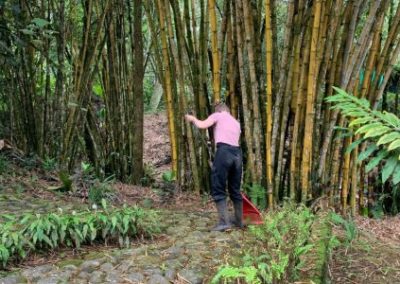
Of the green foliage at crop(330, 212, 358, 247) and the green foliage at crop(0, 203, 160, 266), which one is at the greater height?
the green foliage at crop(0, 203, 160, 266)

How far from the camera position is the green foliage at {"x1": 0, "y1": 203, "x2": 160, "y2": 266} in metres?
2.67

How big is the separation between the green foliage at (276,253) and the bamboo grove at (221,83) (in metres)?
0.90

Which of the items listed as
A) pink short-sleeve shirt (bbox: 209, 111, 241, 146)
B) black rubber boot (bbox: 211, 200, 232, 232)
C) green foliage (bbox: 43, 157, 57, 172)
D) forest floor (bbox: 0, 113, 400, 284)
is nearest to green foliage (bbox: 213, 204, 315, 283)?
forest floor (bbox: 0, 113, 400, 284)

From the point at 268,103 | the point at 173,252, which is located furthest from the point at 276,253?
the point at 268,103

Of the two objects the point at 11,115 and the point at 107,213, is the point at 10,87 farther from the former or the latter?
the point at 107,213

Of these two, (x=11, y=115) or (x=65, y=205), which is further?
(x=11, y=115)

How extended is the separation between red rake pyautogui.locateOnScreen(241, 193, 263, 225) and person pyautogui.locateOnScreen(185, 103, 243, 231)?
84 millimetres

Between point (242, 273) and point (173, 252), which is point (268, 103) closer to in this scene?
point (173, 252)

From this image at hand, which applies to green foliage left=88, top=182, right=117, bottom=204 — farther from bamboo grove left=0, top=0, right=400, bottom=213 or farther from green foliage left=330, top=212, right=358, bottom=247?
green foliage left=330, top=212, right=358, bottom=247

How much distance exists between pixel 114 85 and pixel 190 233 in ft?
7.45

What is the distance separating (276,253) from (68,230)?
113cm

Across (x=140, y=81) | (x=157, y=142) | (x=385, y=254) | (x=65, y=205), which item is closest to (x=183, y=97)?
(x=140, y=81)

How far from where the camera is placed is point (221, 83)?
418 centimetres

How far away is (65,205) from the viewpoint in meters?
3.78
